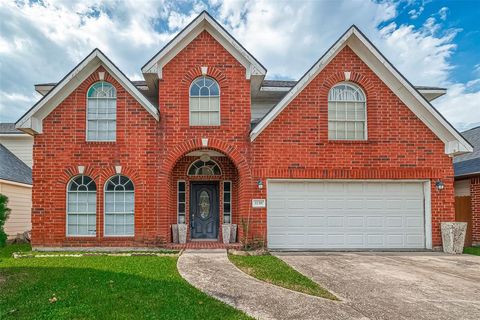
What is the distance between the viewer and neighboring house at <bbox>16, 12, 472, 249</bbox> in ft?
39.2

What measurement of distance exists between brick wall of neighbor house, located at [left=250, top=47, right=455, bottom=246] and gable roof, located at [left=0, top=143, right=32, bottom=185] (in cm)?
1094

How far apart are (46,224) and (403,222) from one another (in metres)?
11.9

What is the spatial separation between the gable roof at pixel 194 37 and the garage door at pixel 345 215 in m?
4.02

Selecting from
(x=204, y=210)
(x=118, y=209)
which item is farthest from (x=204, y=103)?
(x=118, y=209)

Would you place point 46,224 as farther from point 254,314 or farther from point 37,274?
point 254,314

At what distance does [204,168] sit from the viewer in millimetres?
13719

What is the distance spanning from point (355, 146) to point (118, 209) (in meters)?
8.23

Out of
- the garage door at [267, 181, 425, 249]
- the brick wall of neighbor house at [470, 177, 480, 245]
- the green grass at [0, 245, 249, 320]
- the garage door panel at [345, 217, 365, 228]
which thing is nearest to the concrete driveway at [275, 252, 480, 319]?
the garage door at [267, 181, 425, 249]

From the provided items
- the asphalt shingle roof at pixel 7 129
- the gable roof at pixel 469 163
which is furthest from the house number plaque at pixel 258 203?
the asphalt shingle roof at pixel 7 129

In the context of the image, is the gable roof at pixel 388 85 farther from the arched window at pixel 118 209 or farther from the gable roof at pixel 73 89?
the arched window at pixel 118 209

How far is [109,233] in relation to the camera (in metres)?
12.0

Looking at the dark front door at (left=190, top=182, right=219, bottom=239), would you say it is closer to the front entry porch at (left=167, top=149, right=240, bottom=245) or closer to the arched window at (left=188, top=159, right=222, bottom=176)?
the front entry porch at (left=167, top=149, right=240, bottom=245)

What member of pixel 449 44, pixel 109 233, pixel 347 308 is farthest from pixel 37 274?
pixel 449 44

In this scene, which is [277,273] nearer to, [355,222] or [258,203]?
[258,203]
